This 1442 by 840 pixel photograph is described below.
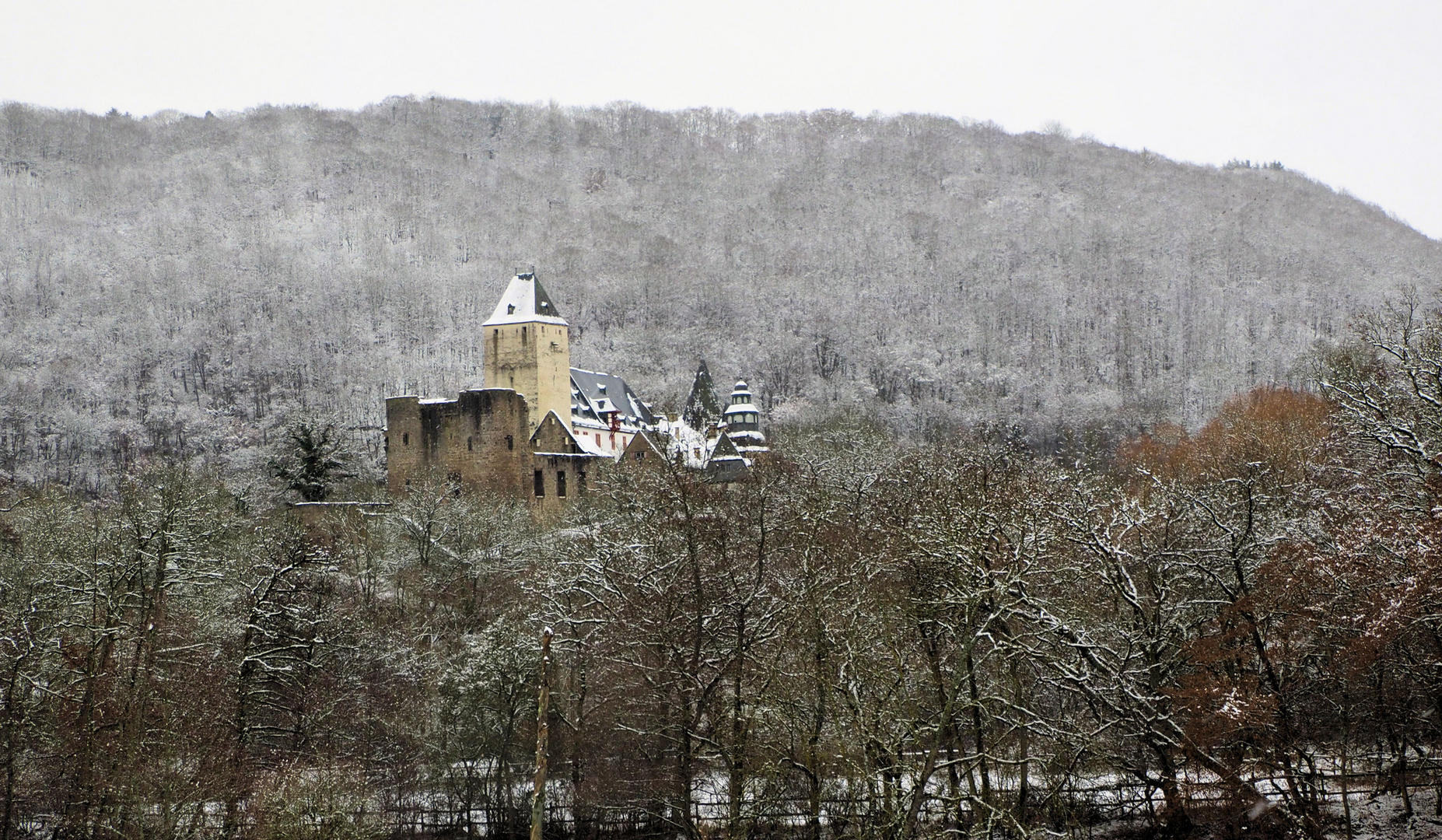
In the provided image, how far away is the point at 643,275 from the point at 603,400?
263 feet

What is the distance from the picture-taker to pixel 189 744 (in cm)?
2316

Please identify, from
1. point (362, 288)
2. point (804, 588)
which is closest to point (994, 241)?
point (362, 288)

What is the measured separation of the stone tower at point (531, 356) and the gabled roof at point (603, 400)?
367 centimetres

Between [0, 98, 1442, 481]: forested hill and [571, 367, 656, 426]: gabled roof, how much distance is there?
26499mm

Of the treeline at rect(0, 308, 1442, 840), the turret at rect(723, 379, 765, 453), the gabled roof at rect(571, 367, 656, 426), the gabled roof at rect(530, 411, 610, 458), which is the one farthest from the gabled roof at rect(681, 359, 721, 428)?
the treeline at rect(0, 308, 1442, 840)

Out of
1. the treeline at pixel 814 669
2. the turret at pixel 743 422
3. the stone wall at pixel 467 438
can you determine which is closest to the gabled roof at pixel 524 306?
the stone wall at pixel 467 438

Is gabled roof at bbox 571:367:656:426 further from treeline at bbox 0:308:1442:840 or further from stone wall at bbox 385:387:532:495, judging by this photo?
treeline at bbox 0:308:1442:840

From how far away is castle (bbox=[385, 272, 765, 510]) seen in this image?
65812mm

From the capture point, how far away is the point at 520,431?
66.6m

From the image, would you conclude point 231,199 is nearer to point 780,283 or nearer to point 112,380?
point 112,380

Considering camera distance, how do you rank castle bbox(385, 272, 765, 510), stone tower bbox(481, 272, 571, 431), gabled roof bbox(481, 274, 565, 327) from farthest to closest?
gabled roof bbox(481, 274, 565, 327), stone tower bbox(481, 272, 571, 431), castle bbox(385, 272, 765, 510)

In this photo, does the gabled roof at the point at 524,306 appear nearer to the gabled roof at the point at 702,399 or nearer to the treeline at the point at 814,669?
the gabled roof at the point at 702,399

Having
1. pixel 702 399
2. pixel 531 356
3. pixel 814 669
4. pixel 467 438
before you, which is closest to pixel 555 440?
pixel 467 438

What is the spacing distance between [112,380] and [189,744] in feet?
366
